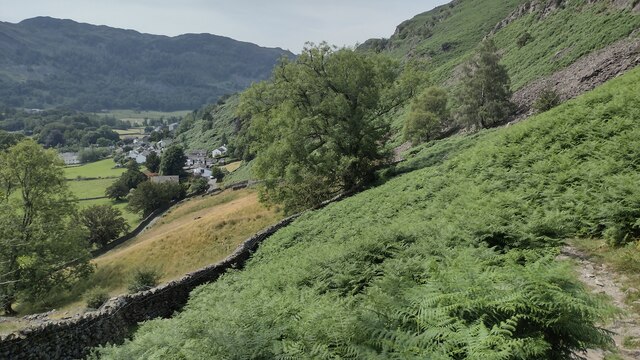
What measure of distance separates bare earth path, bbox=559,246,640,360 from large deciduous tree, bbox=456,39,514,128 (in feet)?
115

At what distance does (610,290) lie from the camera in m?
8.75

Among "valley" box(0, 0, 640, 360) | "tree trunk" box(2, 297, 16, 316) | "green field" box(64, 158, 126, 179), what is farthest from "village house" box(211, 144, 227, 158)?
"tree trunk" box(2, 297, 16, 316)

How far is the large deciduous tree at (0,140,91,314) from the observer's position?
37.0 meters

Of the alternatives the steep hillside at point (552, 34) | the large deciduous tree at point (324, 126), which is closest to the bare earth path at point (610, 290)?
the large deciduous tree at point (324, 126)

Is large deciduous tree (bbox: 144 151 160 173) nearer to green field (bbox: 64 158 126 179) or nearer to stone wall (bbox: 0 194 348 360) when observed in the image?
green field (bbox: 64 158 126 179)

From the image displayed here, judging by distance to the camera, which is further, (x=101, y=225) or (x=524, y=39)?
(x=524, y=39)

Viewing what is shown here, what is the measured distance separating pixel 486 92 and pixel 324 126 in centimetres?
1816

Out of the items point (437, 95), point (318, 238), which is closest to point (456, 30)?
point (437, 95)

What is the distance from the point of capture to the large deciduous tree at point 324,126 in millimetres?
36875

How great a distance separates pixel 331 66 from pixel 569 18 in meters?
45.9

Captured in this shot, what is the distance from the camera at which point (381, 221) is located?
20.1 metres

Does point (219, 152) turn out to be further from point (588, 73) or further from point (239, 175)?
point (588, 73)

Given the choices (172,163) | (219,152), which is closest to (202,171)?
(172,163)

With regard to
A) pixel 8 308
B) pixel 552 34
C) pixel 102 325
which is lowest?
pixel 8 308
